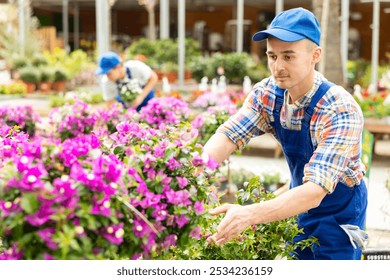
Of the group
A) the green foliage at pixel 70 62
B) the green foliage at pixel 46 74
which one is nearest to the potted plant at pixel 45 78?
the green foliage at pixel 46 74

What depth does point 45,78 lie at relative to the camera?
19531 millimetres

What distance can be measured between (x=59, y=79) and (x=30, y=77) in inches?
34.3

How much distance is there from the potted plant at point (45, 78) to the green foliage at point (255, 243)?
17.1 metres

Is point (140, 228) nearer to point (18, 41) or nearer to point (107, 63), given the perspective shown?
point (107, 63)

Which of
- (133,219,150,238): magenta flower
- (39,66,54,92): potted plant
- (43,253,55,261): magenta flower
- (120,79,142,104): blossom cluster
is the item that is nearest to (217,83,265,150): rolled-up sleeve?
(133,219,150,238): magenta flower

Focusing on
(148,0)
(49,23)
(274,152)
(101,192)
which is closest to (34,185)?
(101,192)

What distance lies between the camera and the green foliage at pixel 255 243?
2.64 metres

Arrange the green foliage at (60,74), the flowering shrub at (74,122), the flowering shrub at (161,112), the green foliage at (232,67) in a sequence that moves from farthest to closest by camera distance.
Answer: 1. the green foliage at (60,74)
2. the green foliage at (232,67)
3. the flowering shrub at (74,122)
4. the flowering shrub at (161,112)

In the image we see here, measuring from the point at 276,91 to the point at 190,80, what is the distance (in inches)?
660

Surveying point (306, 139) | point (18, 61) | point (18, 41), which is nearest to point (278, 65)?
point (306, 139)

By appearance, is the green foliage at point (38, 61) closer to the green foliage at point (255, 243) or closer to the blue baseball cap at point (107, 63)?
the blue baseball cap at point (107, 63)

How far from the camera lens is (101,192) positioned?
5.84 ft

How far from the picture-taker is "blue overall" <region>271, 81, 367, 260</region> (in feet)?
9.39

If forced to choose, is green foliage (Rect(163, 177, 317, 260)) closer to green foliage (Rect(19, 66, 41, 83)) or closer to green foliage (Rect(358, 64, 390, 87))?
green foliage (Rect(358, 64, 390, 87))
